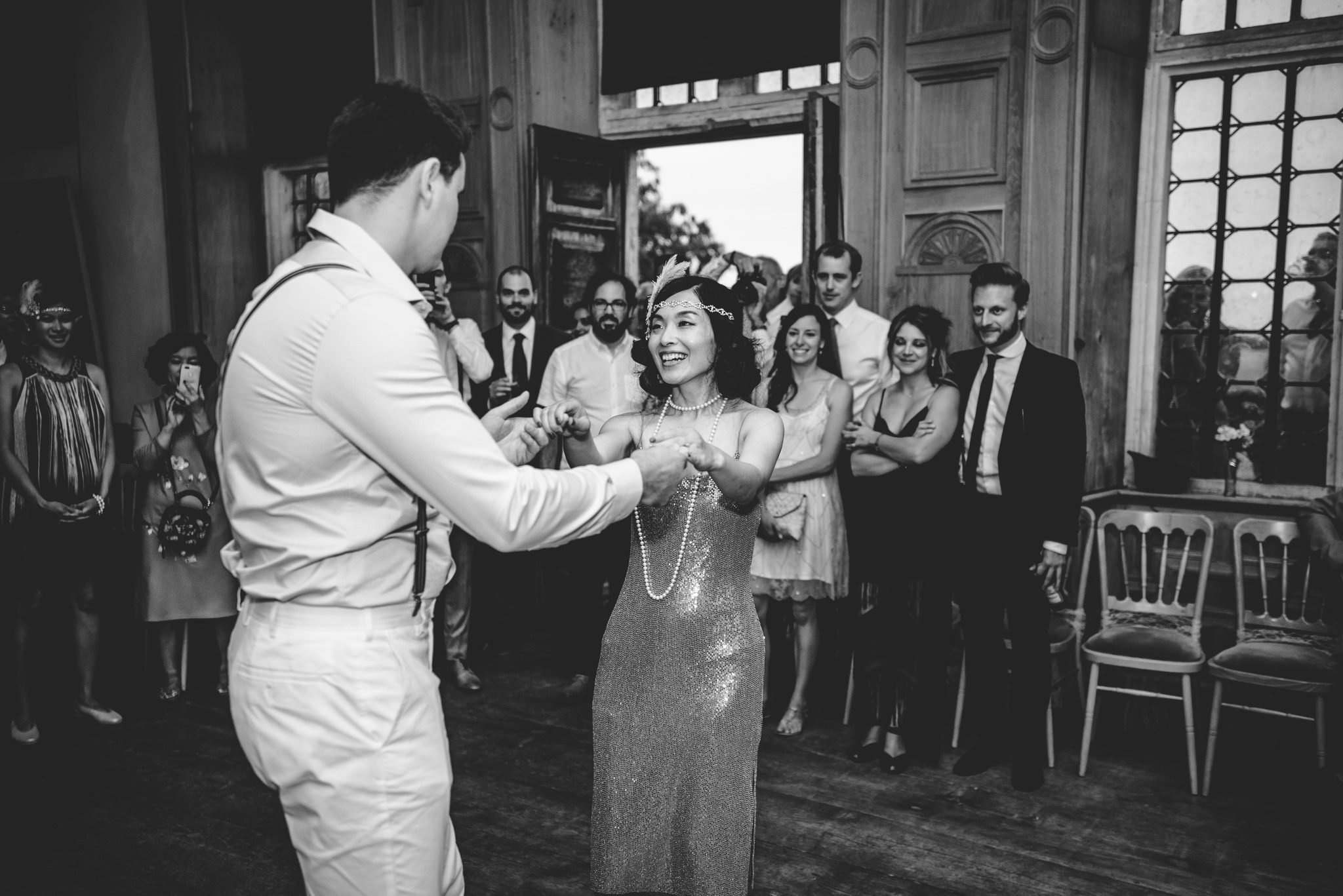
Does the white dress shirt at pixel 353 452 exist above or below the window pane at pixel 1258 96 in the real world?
below

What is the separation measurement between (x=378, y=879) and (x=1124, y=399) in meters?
5.14

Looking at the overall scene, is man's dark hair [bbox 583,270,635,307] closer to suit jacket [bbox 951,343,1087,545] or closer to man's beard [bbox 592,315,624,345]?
man's beard [bbox 592,315,624,345]

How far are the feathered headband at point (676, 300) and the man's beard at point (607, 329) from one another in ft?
Result: 8.09

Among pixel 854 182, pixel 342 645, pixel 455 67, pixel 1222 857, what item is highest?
pixel 455 67

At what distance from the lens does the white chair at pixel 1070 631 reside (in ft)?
13.5

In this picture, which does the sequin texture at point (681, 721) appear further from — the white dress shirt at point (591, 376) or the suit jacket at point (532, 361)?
the suit jacket at point (532, 361)

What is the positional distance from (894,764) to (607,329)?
8.07ft

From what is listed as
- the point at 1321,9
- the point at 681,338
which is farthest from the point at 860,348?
the point at 1321,9

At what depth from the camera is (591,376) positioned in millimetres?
5258

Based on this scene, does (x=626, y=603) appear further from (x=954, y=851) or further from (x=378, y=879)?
(x=954, y=851)

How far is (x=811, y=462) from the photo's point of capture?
14.7ft

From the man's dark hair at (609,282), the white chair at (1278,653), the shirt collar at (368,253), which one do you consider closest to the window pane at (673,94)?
the man's dark hair at (609,282)

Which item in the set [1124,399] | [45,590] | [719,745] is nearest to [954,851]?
[719,745]

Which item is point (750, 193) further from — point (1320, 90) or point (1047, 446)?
point (1047, 446)
